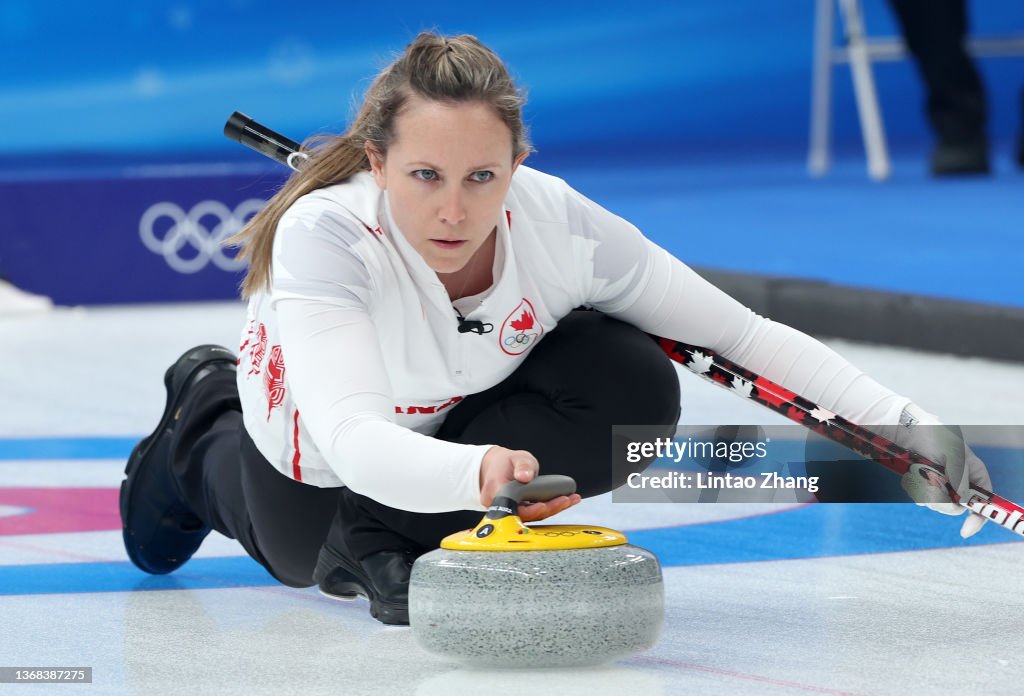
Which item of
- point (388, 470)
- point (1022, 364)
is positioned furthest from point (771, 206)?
point (388, 470)

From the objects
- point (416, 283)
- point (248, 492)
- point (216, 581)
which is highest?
point (416, 283)

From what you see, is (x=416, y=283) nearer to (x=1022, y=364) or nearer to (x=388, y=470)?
(x=388, y=470)

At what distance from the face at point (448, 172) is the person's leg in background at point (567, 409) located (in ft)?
0.90

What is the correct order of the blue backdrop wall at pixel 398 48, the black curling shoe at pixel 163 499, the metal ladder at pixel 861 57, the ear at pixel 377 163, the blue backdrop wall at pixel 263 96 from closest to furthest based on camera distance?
1. the ear at pixel 377 163
2. the black curling shoe at pixel 163 499
3. the blue backdrop wall at pixel 263 96
4. the metal ladder at pixel 861 57
5. the blue backdrop wall at pixel 398 48

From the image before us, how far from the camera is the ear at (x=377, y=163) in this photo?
6.07 feet

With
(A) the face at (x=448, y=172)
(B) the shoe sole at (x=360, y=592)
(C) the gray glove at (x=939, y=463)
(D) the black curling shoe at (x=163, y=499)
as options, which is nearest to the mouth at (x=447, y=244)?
(A) the face at (x=448, y=172)

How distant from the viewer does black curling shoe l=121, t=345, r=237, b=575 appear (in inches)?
89.4

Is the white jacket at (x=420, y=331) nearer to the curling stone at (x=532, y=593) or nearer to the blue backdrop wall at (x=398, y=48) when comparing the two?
the curling stone at (x=532, y=593)

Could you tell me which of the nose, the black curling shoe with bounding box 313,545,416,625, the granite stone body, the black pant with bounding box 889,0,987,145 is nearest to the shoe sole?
the black curling shoe with bounding box 313,545,416,625

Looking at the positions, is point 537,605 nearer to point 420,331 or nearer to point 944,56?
point 420,331

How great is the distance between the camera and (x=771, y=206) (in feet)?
22.5

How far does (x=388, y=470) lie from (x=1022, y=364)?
8.58 feet

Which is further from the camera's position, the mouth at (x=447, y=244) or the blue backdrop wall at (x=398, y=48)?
the blue backdrop wall at (x=398, y=48)

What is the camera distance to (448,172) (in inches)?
69.0
